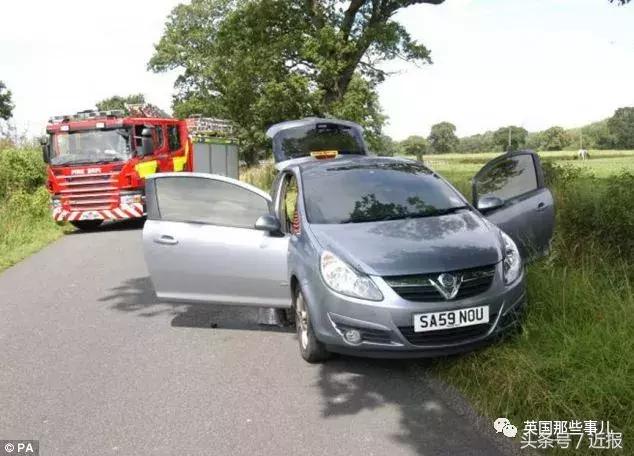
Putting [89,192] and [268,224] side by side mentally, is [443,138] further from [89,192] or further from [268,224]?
[268,224]

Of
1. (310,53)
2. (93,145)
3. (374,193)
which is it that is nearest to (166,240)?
(374,193)

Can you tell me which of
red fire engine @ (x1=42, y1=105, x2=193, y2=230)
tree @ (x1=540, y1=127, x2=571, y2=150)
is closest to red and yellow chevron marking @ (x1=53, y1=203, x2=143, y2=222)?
red fire engine @ (x1=42, y1=105, x2=193, y2=230)

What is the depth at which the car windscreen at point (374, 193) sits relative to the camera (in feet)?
16.4

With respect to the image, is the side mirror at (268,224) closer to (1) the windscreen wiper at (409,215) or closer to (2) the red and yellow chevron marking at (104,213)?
(1) the windscreen wiper at (409,215)

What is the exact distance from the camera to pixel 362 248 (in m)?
4.31

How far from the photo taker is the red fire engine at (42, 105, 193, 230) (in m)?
13.4

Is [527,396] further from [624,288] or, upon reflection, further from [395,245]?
[624,288]

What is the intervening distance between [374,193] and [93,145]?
10.0 meters

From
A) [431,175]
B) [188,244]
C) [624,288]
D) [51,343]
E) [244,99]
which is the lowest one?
[51,343]

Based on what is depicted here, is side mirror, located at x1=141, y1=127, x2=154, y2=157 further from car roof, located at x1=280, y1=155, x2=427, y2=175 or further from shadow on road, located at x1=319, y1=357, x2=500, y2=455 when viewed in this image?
shadow on road, located at x1=319, y1=357, x2=500, y2=455

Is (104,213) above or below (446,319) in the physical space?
below

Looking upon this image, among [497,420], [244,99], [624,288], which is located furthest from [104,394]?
[244,99]

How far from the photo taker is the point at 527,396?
3.65 meters

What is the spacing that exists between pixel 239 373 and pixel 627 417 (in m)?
2.63
